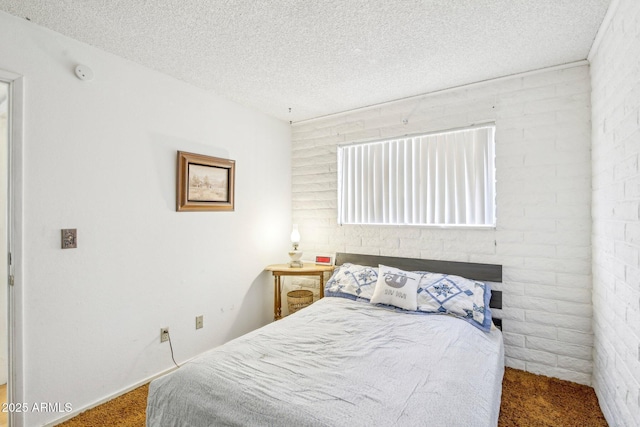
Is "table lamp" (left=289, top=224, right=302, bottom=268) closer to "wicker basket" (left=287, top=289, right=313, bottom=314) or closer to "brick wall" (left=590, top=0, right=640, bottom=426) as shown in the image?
"wicker basket" (left=287, top=289, right=313, bottom=314)

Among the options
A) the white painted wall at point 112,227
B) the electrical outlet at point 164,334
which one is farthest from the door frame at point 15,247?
the electrical outlet at point 164,334

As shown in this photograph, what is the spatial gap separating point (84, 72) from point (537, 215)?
334 cm

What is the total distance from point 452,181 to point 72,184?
113 inches

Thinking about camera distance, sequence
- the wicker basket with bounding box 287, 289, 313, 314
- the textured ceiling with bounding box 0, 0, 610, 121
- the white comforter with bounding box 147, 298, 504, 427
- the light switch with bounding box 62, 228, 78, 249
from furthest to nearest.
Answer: the wicker basket with bounding box 287, 289, 313, 314 < the light switch with bounding box 62, 228, 78, 249 < the textured ceiling with bounding box 0, 0, 610, 121 < the white comforter with bounding box 147, 298, 504, 427

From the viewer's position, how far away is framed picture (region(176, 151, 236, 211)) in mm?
2574

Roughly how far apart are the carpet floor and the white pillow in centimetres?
84

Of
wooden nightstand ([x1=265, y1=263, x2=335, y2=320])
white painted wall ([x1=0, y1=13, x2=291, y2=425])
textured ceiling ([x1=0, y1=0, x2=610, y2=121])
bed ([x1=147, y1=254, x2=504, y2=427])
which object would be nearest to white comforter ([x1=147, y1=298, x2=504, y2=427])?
bed ([x1=147, y1=254, x2=504, y2=427])

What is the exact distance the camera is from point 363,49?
2111 millimetres

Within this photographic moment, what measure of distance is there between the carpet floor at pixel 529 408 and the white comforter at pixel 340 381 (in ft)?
1.28

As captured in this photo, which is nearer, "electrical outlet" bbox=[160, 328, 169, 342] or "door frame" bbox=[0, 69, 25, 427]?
"door frame" bbox=[0, 69, 25, 427]

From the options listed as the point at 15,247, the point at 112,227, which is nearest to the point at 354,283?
the point at 112,227

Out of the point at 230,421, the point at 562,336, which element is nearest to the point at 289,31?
the point at 230,421

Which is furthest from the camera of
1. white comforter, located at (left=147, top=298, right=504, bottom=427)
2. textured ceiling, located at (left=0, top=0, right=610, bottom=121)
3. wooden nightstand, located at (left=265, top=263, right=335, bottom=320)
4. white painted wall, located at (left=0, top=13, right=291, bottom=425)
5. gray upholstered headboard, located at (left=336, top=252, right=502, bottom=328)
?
wooden nightstand, located at (left=265, top=263, right=335, bottom=320)

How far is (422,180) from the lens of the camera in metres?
2.96
